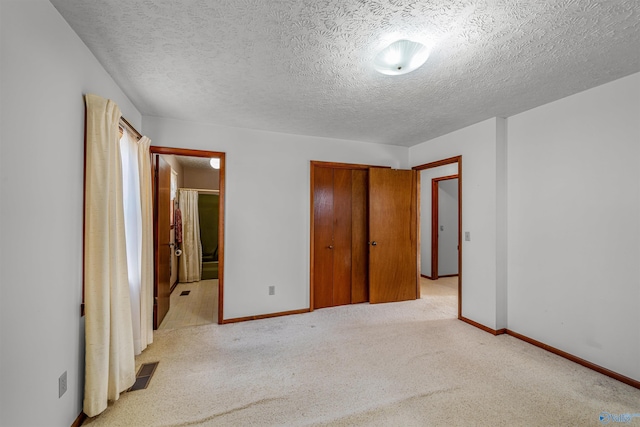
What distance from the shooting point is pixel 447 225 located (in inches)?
234

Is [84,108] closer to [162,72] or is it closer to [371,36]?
[162,72]

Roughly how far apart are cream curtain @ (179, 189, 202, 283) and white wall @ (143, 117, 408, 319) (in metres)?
2.52

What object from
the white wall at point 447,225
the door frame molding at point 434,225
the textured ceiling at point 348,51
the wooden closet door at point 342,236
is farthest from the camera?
the white wall at point 447,225

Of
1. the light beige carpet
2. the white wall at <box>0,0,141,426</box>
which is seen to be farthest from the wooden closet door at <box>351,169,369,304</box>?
the white wall at <box>0,0,141,426</box>

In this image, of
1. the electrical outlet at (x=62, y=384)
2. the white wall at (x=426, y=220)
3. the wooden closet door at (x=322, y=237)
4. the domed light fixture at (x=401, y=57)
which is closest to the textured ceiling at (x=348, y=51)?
the domed light fixture at (x=401, y=57)

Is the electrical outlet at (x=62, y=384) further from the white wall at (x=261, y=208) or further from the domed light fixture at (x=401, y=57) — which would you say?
the domed light fixture at (x=401, y=57)

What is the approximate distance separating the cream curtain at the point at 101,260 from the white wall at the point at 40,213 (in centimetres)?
7

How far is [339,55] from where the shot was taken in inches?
75.4

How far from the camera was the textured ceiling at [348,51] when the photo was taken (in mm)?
1489

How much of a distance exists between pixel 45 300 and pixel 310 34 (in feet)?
6.65

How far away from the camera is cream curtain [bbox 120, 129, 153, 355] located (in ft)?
7.99

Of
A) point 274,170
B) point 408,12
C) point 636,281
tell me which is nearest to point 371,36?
point 408,12

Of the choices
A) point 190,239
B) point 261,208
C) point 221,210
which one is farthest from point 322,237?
point 190,239

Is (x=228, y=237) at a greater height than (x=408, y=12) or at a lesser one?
lesser
